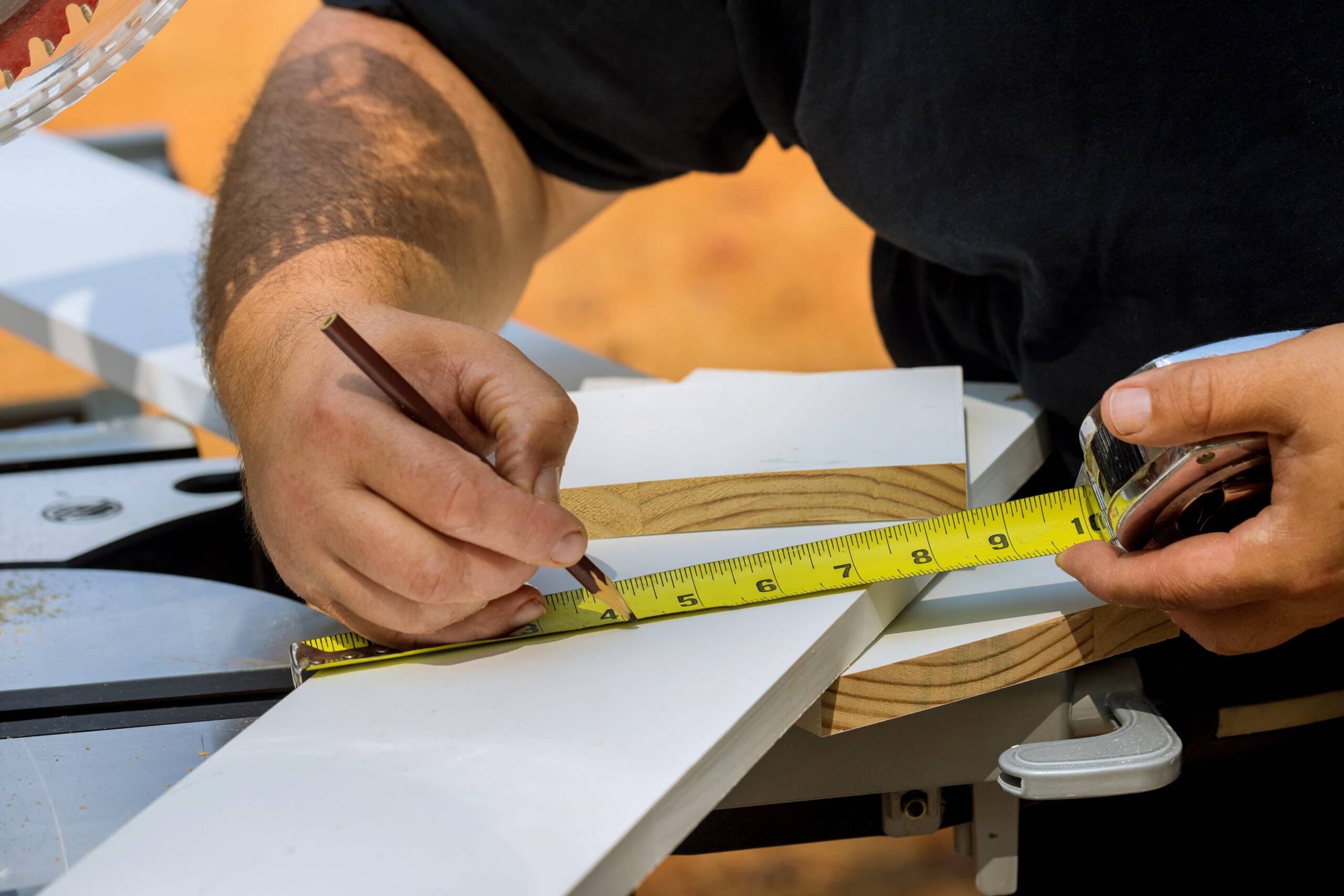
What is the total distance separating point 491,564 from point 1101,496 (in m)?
0.38

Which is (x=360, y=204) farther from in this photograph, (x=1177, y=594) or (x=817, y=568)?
(x=1177, y=594)

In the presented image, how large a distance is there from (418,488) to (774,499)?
29cm

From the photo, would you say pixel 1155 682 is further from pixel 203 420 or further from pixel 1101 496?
pixel 203 420

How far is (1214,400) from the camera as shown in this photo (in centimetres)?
59

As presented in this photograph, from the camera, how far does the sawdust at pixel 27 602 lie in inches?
35.3

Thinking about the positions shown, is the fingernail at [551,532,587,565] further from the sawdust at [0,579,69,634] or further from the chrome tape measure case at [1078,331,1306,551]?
the sawdust at [0,579,69,634]

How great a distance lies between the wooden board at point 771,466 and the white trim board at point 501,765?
10cm

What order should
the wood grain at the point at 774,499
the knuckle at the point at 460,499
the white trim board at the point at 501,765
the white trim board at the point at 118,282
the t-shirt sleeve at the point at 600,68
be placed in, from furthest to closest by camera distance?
the white trim board at the point at 118,282, the t-shirt sleeve at the point at 600,68, the wood grain at the point at 774,499, the knuckle at the point at 460,499, the white trim board at the point at 501,765

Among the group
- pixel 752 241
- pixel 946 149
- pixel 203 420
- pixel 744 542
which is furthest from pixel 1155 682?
pixel 752 241

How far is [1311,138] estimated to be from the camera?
2.65ft

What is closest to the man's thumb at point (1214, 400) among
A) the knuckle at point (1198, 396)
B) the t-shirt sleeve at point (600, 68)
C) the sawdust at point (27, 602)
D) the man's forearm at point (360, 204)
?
the knuckle at point (1198, 396)

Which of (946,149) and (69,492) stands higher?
(946,149)

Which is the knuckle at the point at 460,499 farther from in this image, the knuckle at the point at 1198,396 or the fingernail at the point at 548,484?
the knuckle at the point at 1198,396

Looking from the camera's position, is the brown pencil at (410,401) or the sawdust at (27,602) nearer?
the brown pencil at (410,401)
